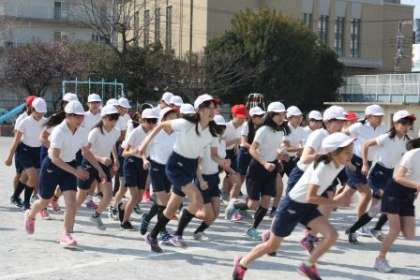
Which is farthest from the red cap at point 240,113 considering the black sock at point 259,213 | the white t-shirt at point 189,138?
the white t-shirt at point 189,138

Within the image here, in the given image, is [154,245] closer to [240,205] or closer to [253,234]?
[253,234]

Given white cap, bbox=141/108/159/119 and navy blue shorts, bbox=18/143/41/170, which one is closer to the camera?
white cap, bbox=141/108/159/119

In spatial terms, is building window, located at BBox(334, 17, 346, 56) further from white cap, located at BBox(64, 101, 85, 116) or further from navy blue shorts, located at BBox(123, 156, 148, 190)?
A: white cap, located at BBox(64, 101, 85, 116)

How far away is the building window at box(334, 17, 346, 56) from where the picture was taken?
64.9 m

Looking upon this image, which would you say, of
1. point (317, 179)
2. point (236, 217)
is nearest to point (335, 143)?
point (317, 179)

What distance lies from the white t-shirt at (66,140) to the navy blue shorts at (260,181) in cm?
237

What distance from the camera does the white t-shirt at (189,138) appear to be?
794 centimetres

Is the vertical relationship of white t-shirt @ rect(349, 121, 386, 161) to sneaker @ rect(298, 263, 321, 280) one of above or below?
above

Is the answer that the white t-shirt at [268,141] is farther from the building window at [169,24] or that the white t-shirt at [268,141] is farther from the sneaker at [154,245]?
the building window at [169,24]

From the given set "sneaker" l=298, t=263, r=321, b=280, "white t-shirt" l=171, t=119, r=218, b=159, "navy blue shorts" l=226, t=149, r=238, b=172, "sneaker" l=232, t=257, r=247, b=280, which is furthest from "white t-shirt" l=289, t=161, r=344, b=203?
"navy blue shorts" l=226, t=149, r=238, b=172

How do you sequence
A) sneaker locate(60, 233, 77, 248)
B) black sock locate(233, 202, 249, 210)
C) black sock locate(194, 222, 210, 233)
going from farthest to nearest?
black sock locate(233, 202, 249, 210) < black sock locate(194, 222, 210, 233) < sneaker locate(60, 233, 77, 248)

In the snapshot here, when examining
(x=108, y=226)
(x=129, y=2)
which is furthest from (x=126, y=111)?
(x=129, y=2)

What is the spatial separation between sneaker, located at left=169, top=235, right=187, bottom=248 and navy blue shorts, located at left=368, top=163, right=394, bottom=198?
105 inches

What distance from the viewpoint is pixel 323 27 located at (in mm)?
63688
